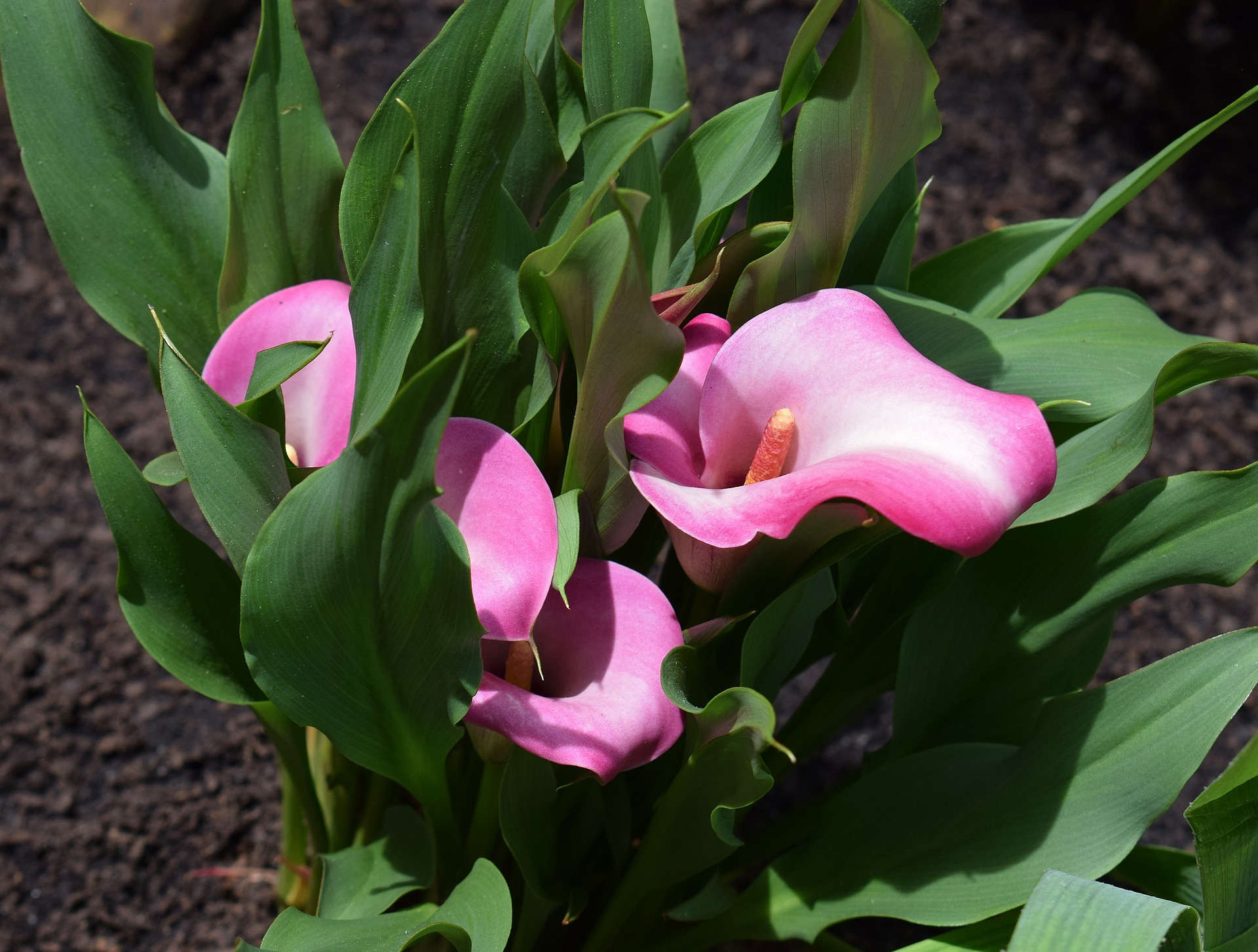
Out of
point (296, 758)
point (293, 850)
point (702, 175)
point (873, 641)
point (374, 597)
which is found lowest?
point (293, 850)

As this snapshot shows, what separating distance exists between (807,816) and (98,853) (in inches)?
23.2

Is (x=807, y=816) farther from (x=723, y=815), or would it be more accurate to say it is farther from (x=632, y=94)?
(x=632, y=94)

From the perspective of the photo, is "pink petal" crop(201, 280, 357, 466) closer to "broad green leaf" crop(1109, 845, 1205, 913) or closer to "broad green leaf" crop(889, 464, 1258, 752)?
"broad green leaf" crop(889, 464, 1258, 752)

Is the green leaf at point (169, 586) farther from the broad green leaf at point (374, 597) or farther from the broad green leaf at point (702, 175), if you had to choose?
the broad green leaf at point (702, 175)

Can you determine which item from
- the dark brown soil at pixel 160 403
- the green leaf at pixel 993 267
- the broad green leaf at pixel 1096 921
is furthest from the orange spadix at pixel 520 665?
the dark brown soil at pixel 160 403

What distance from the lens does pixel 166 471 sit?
1.61 ft

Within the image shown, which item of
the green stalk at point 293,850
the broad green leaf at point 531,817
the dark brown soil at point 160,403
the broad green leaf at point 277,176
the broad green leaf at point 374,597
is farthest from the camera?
the dark brown soil at point 160,403

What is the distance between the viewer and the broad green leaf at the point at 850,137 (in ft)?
1.33

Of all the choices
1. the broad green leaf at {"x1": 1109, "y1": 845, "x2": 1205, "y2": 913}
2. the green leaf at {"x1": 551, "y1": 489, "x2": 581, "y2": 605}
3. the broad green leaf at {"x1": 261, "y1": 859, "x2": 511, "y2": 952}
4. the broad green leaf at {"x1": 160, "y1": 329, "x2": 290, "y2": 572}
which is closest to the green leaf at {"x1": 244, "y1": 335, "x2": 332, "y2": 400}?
the broad green leaf at {"x1": 160, "y1": 329, "x2": 290, "y2": 572}

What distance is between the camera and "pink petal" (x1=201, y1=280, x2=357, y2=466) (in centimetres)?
50

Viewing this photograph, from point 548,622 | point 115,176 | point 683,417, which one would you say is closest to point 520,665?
point 548,622

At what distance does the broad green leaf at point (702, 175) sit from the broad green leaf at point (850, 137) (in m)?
0.04

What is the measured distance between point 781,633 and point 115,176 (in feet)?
1.42

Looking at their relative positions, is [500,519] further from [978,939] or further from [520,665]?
[978,939]
